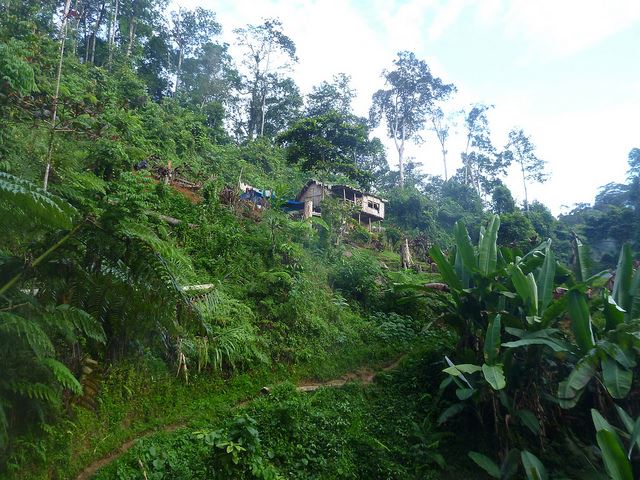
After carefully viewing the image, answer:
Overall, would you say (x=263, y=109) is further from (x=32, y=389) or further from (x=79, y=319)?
(x=32, y=389)

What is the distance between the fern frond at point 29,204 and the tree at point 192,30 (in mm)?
32824

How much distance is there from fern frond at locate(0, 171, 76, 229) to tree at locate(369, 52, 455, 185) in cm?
3243

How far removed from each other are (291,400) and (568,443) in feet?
11.2

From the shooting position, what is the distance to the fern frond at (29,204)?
2.72 metres

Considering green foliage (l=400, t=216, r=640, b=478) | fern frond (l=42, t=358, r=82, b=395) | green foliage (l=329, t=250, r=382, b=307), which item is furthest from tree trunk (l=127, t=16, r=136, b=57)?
fern frond (l=42, t=358, r=82, b=395)

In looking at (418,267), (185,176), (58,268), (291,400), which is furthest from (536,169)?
(58,268)

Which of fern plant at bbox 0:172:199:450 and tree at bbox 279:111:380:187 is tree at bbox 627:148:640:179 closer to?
tree at bbox 279:111:380:187

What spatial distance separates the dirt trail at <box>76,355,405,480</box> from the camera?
3.90 m

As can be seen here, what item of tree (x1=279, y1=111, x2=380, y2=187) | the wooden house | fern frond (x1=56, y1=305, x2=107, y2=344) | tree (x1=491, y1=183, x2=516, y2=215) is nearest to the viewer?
fern frond (x1=56, y1=305, x2=107, y2=344)

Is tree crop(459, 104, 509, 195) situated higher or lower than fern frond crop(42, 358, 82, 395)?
higher

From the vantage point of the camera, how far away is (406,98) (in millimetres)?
35344

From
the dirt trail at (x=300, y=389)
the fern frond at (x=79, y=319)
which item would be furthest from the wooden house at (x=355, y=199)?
the fern frond at (x=79, y=319)

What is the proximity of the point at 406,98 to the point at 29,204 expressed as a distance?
36007mm

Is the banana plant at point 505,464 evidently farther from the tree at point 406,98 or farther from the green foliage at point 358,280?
the tree at point 406,98
